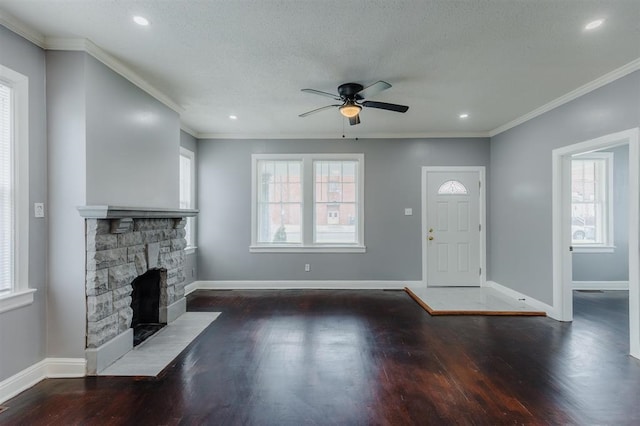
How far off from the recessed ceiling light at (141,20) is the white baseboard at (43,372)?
2.73m

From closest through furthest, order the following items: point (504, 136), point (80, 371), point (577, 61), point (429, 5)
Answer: point (429, 5), point (80, 371), point (577, 61), point (504, 136)

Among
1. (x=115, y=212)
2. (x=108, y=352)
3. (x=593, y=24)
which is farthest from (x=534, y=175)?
(x=108, y=352)

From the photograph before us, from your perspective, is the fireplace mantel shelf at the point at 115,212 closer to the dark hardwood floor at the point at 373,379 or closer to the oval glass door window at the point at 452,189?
the dark hardwood floor at the point at 373,379

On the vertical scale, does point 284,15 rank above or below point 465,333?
above

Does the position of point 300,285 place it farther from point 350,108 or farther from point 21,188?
point 21,188

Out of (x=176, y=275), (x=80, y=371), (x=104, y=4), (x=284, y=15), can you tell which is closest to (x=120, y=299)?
(x=80, y=371)

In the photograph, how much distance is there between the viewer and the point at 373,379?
8.20 feet

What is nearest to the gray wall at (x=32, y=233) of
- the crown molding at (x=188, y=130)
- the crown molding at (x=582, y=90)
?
the crown molding at (x=188, y=130)

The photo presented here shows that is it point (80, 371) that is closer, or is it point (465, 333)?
point (80, 371)

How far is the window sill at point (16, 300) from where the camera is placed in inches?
86.1

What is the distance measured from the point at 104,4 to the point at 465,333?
14.5 feet

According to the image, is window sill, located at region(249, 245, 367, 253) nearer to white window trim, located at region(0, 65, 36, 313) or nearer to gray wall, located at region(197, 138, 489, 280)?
gray wall, located at region(197, 138, 489, 280)

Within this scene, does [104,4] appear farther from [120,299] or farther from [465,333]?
[465,333]

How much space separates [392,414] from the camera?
206 cm
